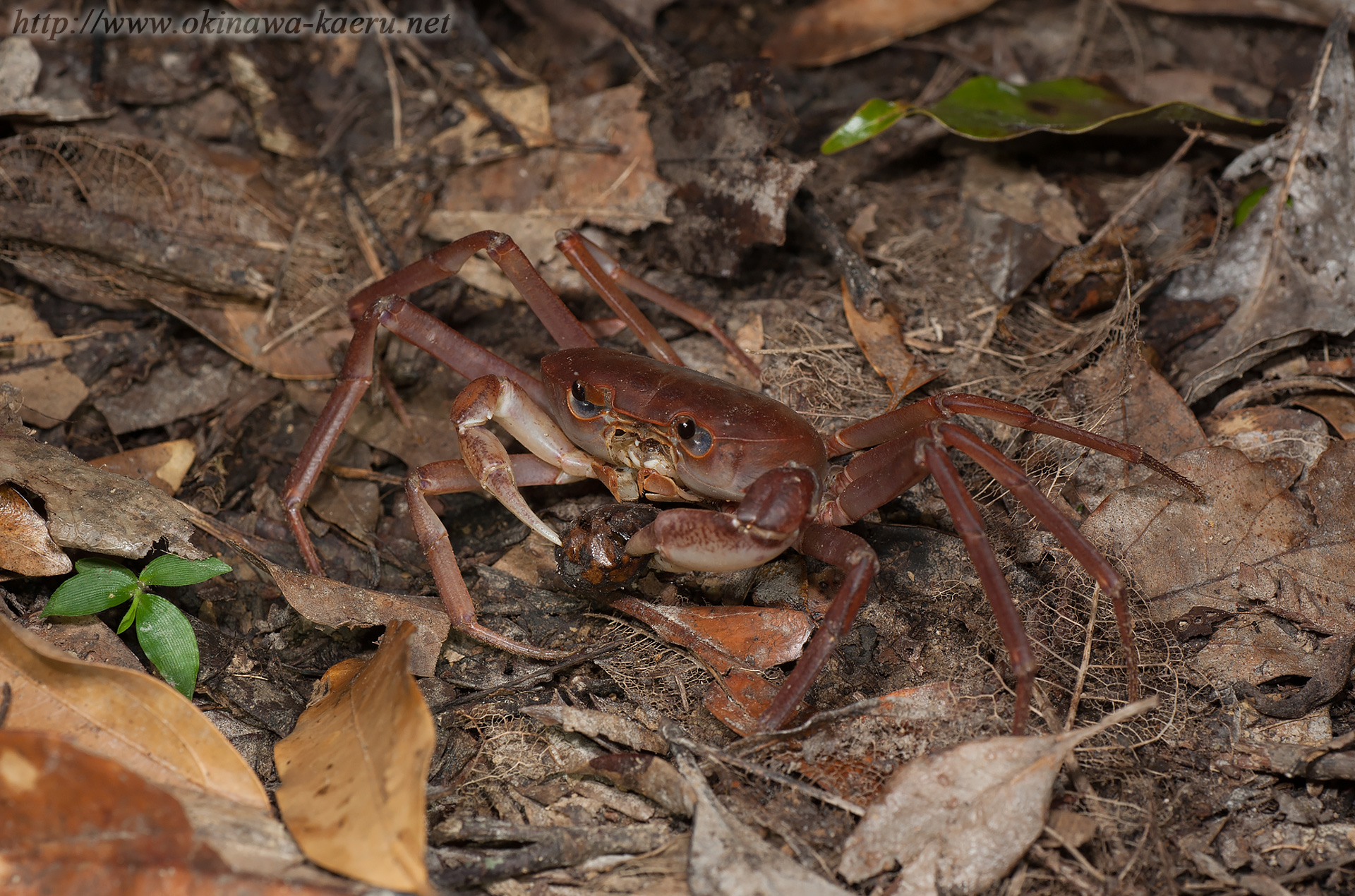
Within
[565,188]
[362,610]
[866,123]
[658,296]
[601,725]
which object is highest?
[866,123]

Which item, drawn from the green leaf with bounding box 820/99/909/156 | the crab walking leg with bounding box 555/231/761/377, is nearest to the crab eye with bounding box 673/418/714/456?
the crab walking leg with bounding box 555/231/761/377

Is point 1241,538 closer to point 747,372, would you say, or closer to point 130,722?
point 747,372

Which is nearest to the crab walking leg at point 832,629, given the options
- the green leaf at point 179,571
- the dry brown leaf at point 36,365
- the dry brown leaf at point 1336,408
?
the green leaf at point 179,571

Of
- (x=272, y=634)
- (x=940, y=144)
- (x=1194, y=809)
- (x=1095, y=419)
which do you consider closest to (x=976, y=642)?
(x=1194, y=809)

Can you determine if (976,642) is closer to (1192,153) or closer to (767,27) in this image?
(1192,153)

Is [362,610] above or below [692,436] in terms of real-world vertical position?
below

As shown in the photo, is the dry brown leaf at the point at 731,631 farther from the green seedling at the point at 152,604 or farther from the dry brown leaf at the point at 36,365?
the dry brown leaf at the point at 36,365

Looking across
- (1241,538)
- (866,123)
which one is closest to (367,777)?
(1241,538)
